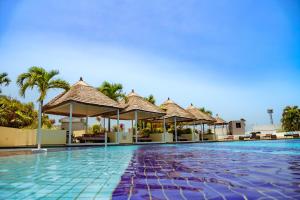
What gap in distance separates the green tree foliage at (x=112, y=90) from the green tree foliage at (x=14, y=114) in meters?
6.05

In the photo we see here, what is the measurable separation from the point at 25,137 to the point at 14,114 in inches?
138

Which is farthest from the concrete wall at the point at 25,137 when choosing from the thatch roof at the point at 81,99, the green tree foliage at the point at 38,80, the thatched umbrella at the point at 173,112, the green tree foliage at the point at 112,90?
the thatched umbrella at the point at 173,112

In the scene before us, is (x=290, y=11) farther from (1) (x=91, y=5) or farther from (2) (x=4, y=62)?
(2) (x=4, y=62)

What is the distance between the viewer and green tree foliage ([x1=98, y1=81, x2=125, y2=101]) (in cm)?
2117

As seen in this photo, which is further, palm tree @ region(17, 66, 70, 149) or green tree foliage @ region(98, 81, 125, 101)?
green tree foliage @ region(98, 81, 125, 101)

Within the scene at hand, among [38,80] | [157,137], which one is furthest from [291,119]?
[38,80]

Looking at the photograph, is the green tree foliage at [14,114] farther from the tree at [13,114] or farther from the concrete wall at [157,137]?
the concrete wall at [157,137]

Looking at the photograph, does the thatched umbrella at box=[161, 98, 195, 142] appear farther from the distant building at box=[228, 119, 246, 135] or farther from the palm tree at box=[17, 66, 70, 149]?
the distant building at box=[228, 119, 246, 135]

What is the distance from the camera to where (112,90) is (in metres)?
21.2

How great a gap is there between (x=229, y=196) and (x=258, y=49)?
501 inches

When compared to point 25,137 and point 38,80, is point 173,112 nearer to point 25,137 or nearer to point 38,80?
point 38,80

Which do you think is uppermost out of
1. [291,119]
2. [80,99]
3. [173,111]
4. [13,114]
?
[80,99]

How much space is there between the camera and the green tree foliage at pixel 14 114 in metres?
16.4

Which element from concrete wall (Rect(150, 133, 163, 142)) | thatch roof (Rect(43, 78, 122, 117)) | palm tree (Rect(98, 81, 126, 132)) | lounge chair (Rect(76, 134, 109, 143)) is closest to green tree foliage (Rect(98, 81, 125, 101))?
palm tree (Rect(98, 81, 126, 132))
